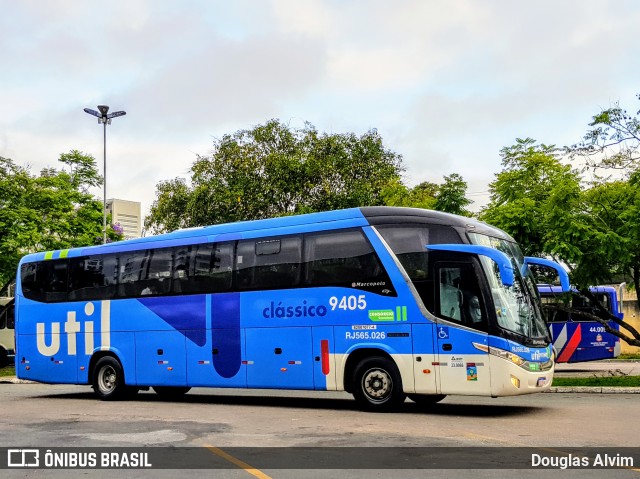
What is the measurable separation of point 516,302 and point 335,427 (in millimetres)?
4363

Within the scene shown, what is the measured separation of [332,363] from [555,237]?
7.82 m

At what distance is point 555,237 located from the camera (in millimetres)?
21266

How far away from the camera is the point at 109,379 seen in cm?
2023

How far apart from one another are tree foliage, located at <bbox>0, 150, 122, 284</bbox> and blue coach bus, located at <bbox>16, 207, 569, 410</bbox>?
47.8 feet

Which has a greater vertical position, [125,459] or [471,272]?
[471,272]

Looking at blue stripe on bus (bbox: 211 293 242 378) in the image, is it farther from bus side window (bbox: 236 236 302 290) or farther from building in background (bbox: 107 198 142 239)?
building in background (bbox: 107 198 142 239)

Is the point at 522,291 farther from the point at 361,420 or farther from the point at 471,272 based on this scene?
the point at 361,420

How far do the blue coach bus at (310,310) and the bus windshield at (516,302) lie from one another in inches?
1.3

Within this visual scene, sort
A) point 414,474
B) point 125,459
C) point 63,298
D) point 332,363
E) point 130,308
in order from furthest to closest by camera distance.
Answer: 1. point 63,298
2. point 130,308
3. point 332,363
4. point 125,459
5. point 414,474

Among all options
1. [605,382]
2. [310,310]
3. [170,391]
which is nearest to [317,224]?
[310,310]

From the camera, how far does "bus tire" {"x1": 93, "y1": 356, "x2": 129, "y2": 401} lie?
65.4ft

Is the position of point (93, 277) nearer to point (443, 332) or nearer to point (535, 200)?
point (443, 332)

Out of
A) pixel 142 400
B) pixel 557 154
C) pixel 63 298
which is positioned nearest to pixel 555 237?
pixel 557 154

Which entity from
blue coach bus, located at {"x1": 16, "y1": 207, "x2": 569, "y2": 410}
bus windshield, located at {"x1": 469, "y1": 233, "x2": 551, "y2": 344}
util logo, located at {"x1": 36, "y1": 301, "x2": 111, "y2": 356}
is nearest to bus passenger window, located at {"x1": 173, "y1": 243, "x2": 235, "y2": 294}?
blue coach bus, located at {"x1": 16, "y1": 207, "x2": 569, "y2": 410}
